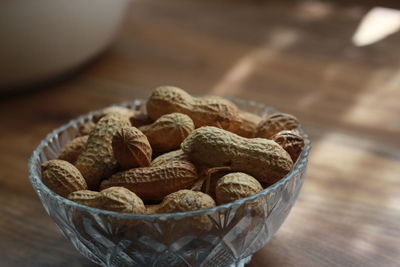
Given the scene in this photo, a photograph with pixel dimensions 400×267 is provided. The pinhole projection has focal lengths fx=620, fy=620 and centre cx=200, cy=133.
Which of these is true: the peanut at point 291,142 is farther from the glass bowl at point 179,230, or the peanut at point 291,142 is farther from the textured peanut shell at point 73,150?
the textured peanut shell at point 73,150

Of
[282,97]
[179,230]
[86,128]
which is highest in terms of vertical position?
[282,97]

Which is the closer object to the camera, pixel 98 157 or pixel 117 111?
pixel 98 157

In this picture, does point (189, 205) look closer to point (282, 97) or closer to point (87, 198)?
point (87, 198)

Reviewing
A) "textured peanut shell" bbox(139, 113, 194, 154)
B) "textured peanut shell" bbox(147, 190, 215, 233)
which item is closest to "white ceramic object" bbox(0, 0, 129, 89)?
"textured peanut shell" bbox(139, 113, 194, 154)

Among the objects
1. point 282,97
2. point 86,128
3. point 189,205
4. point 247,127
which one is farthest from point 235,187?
point 282,97

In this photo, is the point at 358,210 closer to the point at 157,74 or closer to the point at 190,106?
the point at 190,106

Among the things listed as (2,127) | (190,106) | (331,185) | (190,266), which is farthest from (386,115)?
(2,127)
